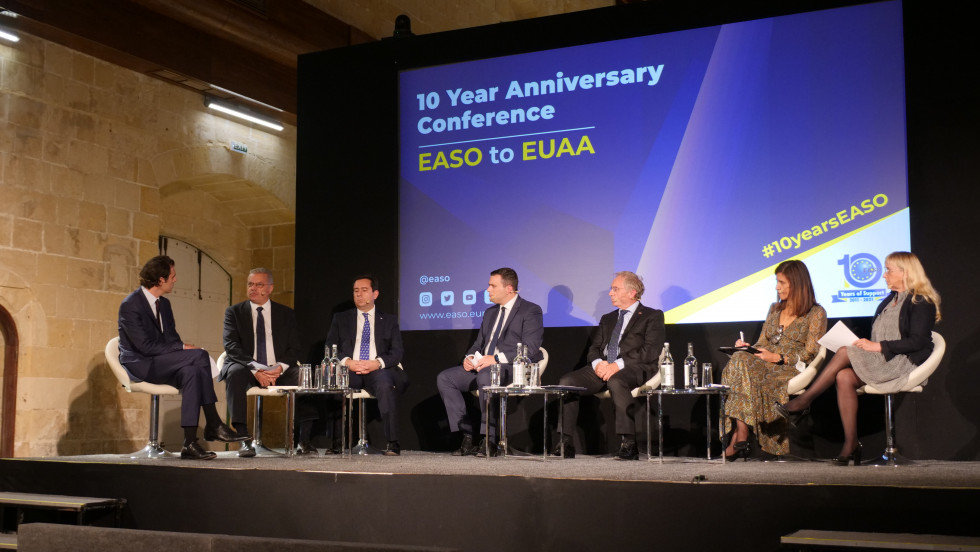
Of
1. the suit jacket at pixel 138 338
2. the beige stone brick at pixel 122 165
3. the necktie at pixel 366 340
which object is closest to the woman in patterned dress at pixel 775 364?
the necktie at pixel 366 340

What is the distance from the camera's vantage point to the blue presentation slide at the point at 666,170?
567 centimetres

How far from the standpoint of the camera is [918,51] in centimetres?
561

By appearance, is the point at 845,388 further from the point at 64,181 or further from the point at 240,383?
the point at 64,181

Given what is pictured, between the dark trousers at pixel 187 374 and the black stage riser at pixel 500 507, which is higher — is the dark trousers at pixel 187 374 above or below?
above

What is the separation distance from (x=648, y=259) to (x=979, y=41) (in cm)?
Answer: 230

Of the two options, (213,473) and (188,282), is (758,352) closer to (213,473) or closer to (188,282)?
(213,473)

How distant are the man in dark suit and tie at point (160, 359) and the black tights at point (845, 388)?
3150 millimetres

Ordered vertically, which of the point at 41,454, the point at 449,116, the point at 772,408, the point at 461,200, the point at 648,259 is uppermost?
the point at 449,116

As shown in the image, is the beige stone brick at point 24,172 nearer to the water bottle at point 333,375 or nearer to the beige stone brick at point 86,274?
the beige stone brick at point 86,274

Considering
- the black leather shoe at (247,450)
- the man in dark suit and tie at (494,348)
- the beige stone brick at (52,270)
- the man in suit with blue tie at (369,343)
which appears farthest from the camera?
the beige stone brick at (52,270)

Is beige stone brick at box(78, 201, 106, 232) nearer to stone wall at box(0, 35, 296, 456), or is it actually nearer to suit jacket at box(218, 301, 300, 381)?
stone wall at box(0, 35, 296, 456)

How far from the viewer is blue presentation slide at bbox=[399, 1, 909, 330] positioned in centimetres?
567

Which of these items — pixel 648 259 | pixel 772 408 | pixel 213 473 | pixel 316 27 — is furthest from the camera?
pixel 316 27

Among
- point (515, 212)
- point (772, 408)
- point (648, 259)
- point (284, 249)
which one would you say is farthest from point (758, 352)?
point (284, 249)
